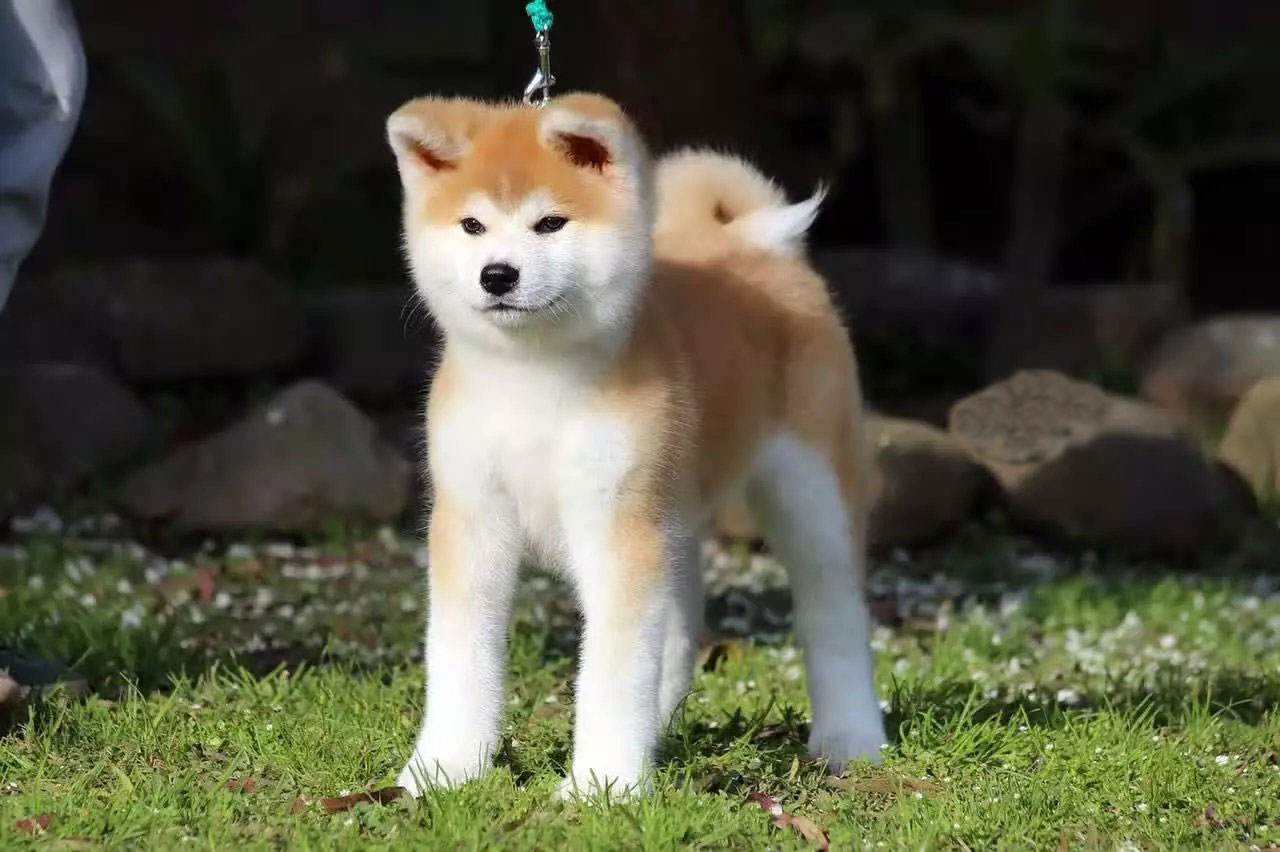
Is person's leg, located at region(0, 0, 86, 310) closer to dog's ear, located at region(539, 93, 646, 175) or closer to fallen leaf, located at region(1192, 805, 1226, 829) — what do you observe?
dog's ear, located at region(539, 93, 646, 175)

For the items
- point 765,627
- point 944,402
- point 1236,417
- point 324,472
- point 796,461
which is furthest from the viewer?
point 944,402

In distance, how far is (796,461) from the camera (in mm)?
4285

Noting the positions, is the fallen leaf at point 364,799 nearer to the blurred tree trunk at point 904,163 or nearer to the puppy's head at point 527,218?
the puppy's head at point 527,218

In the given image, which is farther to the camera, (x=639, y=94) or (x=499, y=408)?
(x=639, y=94)

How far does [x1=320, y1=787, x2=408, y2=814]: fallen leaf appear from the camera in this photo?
12.4 ft

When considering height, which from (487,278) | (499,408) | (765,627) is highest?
(487,278)

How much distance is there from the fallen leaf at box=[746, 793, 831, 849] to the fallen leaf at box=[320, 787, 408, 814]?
0.76m

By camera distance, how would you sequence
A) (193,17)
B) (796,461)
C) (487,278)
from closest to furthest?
(487,278), (796,461), (193,17)

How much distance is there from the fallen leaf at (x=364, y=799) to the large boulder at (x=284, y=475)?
3473 millimetres

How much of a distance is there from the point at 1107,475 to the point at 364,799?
4280 mm

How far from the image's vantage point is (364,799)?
3812 millimetres

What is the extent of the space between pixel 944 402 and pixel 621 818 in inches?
218

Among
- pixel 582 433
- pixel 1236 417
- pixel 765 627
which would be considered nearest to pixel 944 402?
pixel 1236 417

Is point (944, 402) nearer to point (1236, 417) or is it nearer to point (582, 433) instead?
point (1236, 417)
